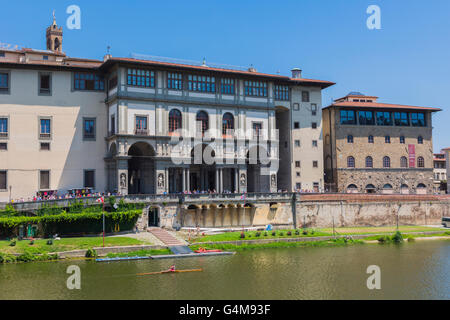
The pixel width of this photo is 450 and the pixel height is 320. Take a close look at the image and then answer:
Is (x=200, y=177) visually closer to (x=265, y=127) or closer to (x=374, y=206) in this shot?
(x=265, y=127)

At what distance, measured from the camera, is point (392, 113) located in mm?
79125

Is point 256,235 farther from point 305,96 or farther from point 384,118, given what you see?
point 384,118

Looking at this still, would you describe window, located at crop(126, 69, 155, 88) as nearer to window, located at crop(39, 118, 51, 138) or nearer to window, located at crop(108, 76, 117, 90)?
window, located at crop(108, 76, 117, 90)

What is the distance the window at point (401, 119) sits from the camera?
79.4 m

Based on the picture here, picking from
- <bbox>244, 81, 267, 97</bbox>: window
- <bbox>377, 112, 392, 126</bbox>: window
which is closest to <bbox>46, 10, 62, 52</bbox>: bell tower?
<bbox>244, 81, 267, 97</bbox>: window

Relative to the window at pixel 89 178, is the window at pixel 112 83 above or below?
above

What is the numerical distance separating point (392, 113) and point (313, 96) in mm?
15376

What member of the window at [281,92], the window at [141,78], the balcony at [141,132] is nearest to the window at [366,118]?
the window at [281,92]

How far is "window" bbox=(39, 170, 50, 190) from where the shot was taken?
59425 mm

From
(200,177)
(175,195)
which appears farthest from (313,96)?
(175,195)

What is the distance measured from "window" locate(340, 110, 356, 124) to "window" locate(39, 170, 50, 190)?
44.5 meters

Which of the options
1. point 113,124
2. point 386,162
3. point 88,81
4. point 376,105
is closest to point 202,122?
point 113,124

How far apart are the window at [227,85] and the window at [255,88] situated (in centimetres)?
215

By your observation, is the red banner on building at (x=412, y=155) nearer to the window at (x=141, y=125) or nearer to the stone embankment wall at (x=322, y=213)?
the stone embankment wall at (x=322, y=213)
